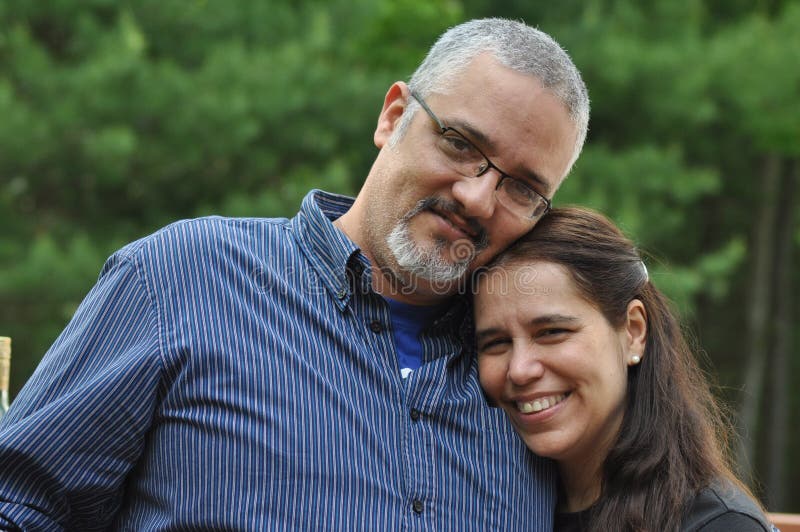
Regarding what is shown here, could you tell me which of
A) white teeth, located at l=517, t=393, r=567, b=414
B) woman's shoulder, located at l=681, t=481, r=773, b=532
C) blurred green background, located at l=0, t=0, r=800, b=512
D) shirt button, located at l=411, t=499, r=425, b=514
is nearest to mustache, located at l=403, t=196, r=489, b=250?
white teeth, located at l=517, t=393, r=567, b=414

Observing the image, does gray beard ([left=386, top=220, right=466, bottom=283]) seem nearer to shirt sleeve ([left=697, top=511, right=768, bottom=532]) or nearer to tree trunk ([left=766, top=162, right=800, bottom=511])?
shirt sleeve ([left=697, top=511, right=768, bottom=532])

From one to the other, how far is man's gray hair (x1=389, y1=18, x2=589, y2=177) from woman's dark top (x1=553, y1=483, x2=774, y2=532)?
0.86m

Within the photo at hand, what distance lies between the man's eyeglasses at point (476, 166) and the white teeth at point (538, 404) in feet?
1.40

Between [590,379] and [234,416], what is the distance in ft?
2.71

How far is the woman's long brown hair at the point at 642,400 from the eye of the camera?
2.21 metres

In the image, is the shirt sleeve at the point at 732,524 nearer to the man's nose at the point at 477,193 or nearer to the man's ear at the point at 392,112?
the man's nose at the point at 477,193

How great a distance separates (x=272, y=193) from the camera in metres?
8.37

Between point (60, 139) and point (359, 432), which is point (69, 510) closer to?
point (359, 432)

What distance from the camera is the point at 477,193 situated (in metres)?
2.23

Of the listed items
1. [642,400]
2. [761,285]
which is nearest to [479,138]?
[642,400]

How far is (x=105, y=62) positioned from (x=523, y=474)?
261 inches

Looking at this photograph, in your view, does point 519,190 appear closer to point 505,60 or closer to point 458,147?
point 458,147

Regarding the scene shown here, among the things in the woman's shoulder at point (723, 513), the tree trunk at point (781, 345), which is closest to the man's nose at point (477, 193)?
the woman's shoulder at point (723, 513)

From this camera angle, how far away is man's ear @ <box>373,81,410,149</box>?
244 cm
